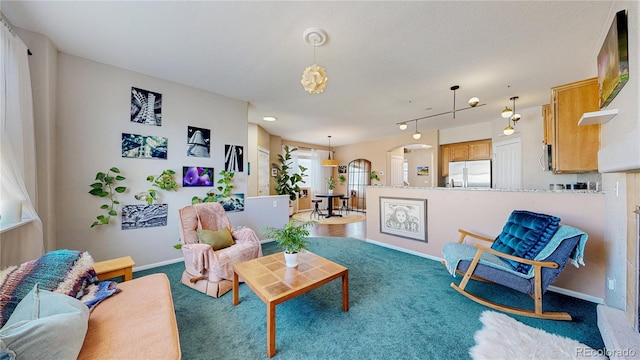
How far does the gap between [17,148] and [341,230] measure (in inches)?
194

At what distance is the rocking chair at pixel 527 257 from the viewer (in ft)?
6.12

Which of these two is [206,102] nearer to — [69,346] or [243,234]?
[243,234]

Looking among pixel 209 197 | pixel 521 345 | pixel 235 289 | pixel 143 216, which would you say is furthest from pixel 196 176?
pixel 521 345

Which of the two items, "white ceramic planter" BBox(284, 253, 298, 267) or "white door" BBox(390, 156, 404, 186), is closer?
"white ceramic planter" BBox(284, 253, 298, 267)

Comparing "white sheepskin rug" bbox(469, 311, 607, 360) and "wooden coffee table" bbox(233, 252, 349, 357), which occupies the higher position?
"wooden coffee table" bbox(233, 252, 349, 357)

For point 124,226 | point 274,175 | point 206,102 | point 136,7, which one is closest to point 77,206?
point 124,226

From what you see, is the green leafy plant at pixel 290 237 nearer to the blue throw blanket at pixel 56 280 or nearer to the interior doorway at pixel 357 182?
the blue throw blanket at pixel 56 280

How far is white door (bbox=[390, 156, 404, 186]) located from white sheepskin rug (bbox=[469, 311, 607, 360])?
588cm

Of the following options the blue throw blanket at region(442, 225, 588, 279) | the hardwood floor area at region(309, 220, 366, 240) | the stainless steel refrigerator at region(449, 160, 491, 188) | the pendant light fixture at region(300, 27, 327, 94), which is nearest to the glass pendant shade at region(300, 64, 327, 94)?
the pendant light fixture at region(300, 27, 327, 94)

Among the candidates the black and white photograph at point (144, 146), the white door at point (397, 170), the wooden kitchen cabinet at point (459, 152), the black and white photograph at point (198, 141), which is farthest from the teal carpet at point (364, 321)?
the white door at point (397, 170)

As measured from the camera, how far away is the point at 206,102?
Result: 346cm

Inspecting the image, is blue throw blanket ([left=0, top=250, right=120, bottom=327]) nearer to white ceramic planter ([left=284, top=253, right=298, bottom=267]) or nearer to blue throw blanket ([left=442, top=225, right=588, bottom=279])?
white ceramic planter ([left=284, top=253, right=298, bottom=267])

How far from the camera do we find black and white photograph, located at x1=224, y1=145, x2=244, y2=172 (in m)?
3.68

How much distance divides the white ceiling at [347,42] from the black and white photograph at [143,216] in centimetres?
184
